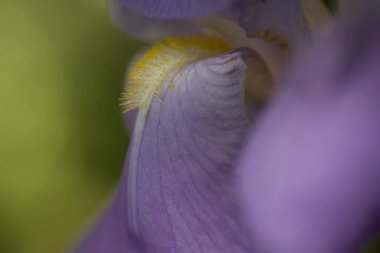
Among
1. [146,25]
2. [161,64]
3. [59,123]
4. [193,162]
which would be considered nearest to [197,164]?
[193,162]

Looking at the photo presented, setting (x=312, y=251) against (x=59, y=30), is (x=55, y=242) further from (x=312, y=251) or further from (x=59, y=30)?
(x=312, y=251)

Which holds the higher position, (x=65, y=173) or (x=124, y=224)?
(x=65, y=173)

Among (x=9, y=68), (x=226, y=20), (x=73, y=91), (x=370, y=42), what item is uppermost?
(x=9, y=68)

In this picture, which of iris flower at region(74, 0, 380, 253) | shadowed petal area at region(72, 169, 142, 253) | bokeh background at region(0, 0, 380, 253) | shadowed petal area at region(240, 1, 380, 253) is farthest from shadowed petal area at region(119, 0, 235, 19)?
bokeh background at region(0, 0, 380, 253)

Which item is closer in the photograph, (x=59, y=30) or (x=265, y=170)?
(x=265, y=170)

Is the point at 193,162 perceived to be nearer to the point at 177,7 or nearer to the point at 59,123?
the point at 177,7

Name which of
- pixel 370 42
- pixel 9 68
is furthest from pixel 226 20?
pixel 9 68

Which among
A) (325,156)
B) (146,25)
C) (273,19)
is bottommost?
(325,156)
